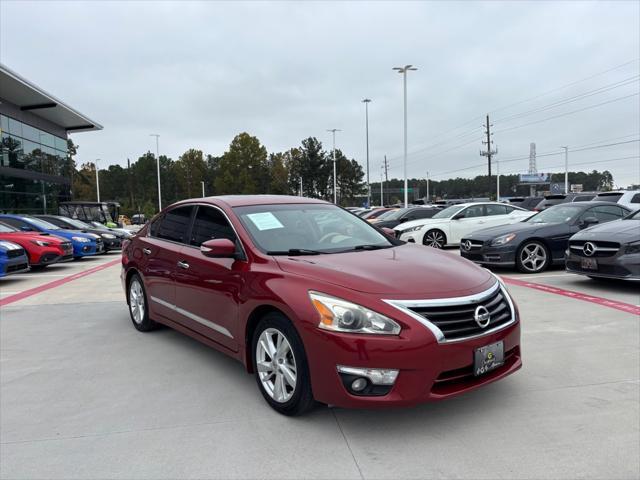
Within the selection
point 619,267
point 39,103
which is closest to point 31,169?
point 39,103

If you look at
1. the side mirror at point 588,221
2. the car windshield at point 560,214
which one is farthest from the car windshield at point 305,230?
the side mirror at point 588,221

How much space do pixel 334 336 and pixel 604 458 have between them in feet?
5.44

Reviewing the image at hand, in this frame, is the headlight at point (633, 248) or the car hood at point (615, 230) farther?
the car hood at point (615, 230)

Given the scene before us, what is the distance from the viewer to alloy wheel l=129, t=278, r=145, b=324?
570 cm

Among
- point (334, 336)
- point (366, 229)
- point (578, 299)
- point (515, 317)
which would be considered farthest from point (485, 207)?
point (334, 336)

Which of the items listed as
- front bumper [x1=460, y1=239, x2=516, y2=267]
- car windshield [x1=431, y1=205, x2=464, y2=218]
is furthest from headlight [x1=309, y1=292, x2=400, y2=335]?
car windshield [x1=431, y1=205, x2=464, y2=218]

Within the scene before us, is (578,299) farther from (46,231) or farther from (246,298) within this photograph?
(46,231)

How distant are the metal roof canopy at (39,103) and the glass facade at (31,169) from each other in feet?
3.87

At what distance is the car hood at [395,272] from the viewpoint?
10.1ft

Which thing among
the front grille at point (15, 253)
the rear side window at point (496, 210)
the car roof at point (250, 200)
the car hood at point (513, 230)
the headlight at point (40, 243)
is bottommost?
the front grille at point (15, 253)

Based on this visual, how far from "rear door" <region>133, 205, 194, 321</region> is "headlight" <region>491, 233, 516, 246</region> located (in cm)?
656

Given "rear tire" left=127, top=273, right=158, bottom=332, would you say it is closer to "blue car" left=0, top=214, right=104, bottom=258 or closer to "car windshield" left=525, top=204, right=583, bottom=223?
"car windshield" left=525, top=204, right=583, bottom=223

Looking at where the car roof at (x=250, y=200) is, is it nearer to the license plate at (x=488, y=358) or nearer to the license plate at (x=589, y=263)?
the license plate at (x=488, y=358)

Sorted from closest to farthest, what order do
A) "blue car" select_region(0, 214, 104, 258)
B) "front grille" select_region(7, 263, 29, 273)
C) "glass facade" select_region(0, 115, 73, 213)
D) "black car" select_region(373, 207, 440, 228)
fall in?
"front grille" select_region(7, 263, 29, 273) < "blue car" select_region(0, 214, 104, 258) < "black car" select_region(373, 207, 440, 228) < "glass facade" select_region(0, 115, 73, 213)
